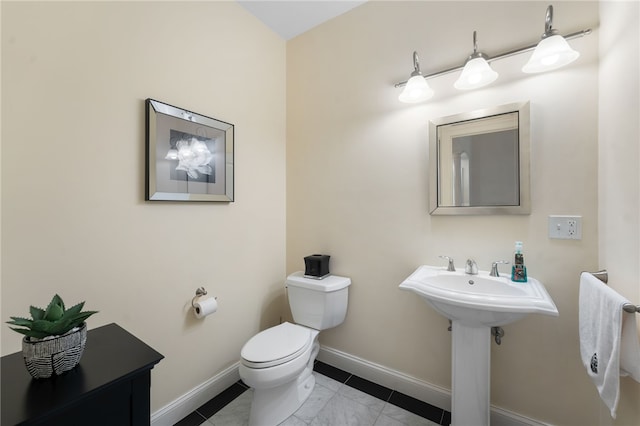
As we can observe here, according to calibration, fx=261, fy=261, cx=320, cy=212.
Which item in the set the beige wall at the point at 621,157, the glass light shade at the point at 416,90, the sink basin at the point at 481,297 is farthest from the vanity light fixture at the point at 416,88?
the sink basin at the point at 481,297

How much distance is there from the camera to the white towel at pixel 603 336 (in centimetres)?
85

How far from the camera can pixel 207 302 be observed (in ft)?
5.24

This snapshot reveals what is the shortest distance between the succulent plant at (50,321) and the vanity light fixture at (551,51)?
2.08 meters

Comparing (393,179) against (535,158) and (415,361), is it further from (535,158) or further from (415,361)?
(415,361)

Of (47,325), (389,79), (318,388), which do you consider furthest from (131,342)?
(389,79)

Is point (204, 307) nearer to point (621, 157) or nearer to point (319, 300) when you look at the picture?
point (319, 300)

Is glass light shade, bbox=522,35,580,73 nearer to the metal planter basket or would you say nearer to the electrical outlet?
the electrical outlet

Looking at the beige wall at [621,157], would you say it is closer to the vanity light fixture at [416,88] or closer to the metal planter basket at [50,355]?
the vanity light fixture at [416,88]

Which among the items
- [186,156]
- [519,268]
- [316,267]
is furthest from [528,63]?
[186,156]

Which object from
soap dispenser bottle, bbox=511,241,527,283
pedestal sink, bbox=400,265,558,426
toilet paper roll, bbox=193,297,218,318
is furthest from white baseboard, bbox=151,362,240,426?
soap dispenser bottle, bbox=511,241,527,283

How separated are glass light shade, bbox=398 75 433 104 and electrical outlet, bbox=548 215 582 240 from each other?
37.4 inches

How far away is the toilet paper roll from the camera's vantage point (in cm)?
157

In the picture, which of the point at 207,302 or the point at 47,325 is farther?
the point at 207,302

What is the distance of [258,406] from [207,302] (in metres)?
0.66
